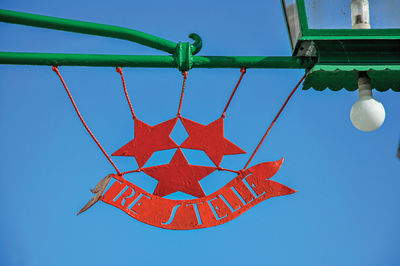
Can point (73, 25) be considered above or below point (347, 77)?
below

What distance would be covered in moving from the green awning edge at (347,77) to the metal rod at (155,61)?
13 centimetres

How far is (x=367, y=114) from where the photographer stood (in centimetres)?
456

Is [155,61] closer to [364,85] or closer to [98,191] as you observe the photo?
[98,191]

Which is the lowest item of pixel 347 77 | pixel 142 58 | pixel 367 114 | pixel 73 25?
pixel 73 25

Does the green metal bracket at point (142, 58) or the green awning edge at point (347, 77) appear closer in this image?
the green metal bracket at point (142, 58)

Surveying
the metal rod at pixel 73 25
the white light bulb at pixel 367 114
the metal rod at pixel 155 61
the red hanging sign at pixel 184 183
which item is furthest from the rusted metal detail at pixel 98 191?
the white light bulb at pixel 367 114

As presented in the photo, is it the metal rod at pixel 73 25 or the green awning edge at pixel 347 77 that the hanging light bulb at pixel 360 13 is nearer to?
A: the green awning edge at pixel 347 77

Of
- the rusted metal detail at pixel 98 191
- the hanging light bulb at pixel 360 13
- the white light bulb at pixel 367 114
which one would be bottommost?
the rusted metal detail at pixel 98 191

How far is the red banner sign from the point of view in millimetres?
5043

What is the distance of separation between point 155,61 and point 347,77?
4.55ft

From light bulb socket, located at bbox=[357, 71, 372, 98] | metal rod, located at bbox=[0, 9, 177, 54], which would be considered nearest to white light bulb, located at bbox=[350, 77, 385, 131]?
light bulb socket, located at bbox=[357, 71, 372, 98]

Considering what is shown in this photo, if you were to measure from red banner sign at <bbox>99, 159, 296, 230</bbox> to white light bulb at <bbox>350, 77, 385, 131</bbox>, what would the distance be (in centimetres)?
80

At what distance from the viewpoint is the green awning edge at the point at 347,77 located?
4.83 m

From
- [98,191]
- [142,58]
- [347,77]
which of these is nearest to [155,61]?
[142,58]
